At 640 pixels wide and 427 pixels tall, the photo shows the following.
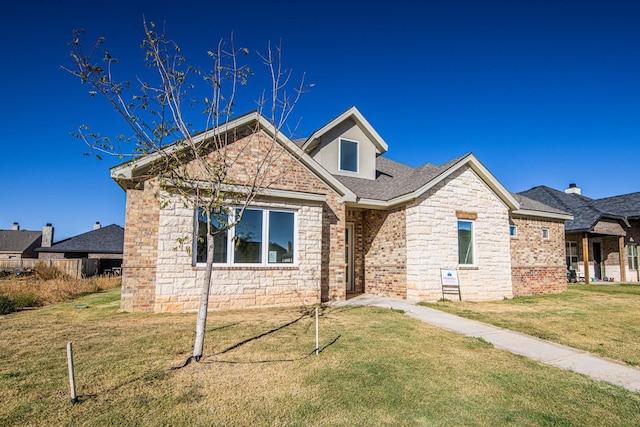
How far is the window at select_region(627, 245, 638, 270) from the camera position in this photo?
830 inches

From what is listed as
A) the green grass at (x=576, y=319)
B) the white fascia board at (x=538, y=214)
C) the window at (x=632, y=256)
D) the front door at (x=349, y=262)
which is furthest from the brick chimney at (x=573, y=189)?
the front door at (x=349, y=262)

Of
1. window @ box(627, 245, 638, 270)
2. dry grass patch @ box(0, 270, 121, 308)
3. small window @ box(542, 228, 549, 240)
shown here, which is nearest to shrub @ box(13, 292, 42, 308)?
dry grass patch @ box(0, 270, 121, 308)

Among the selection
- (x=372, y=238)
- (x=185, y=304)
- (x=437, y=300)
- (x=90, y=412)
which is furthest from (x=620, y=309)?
(x=90, y=412)

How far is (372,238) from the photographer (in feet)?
44.5

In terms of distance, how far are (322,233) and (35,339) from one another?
7181 mm

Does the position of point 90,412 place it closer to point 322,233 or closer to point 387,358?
point 387,358

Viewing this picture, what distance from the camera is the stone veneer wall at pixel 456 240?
11445 mm

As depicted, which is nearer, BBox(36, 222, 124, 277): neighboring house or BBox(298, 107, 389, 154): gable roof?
BBox(298, 107, 389, 154): gable roof

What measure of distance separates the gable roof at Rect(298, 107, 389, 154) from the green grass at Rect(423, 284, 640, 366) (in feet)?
25.6

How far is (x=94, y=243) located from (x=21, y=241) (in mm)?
20700

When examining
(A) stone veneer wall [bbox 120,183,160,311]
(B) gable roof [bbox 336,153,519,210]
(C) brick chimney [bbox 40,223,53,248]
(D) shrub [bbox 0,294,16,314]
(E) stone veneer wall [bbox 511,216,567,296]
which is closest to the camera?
(A) stone veneer wall [bbox 120,183,160,311]

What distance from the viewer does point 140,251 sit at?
8.66 meters

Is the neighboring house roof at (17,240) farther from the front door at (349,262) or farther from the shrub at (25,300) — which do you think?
the front door at (349,262)

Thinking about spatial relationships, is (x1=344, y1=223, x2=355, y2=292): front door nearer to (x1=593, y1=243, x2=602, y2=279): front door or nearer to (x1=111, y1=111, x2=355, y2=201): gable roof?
(x1=111, y1=111, x2=355, y2=201): gable roof
